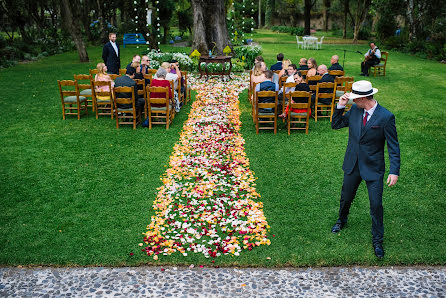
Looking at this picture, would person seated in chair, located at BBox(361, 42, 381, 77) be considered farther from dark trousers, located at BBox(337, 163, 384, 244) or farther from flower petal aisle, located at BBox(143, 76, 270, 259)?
dark trousers, located at BBox(337, 163, 384, 244)

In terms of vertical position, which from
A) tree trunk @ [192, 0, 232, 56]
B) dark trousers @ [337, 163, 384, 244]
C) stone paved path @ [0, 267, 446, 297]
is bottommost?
stone paved path @ [0, 267, 446, 297]

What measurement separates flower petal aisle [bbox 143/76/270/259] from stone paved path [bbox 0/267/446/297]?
51 centimetres

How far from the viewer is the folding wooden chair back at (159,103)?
35.4 ft

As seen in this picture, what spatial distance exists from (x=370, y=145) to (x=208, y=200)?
318 centimetres

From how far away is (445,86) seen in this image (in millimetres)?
16859

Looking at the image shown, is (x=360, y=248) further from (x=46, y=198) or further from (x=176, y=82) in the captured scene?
(x=176, y=82)

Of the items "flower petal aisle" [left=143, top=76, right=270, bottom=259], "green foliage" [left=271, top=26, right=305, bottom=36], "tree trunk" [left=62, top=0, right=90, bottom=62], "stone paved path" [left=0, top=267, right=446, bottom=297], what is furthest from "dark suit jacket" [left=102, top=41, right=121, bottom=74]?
"green foliage" [left=271, top=26, right=305, bottom=36]

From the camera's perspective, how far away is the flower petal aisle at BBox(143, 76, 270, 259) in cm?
581

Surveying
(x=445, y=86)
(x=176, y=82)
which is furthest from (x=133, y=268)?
(x=445, y=86)

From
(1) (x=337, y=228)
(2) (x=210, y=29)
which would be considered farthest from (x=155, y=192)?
(2) (x=210, y=29)

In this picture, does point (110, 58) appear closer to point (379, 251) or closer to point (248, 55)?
point (248, 55)

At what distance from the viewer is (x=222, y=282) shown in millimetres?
4945

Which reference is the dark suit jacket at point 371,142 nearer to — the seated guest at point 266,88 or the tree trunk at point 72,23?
the seated guest at point 266,88

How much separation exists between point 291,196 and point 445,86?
43.8 feet
